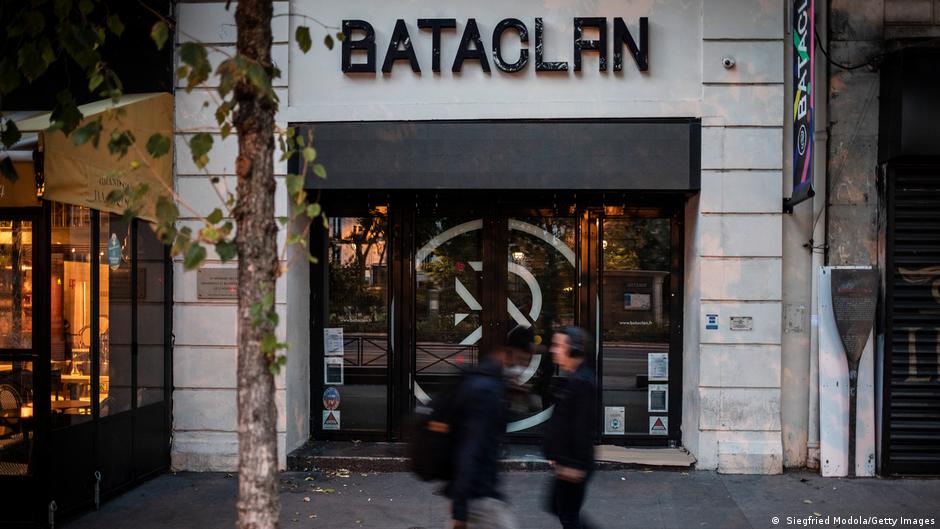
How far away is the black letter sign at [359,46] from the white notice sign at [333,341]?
10.6ft

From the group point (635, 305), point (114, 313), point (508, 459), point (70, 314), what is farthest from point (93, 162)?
point (635, 305)

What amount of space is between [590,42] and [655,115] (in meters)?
1.13

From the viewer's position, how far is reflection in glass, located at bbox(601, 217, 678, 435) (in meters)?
8.55

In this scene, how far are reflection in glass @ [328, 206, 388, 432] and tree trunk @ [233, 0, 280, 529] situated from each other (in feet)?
16.2

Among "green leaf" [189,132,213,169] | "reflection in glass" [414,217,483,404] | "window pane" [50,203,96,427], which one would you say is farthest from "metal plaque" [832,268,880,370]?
"window pane" [50,203,96,427]

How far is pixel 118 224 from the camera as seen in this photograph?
7.39m

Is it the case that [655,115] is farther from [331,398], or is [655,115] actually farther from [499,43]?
[331,398]

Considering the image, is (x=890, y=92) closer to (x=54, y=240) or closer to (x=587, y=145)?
(x=587, y=145)

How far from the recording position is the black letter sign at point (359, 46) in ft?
26.6

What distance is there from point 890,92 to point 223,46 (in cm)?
762

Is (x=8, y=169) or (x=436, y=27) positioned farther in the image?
(x=436, y=27)

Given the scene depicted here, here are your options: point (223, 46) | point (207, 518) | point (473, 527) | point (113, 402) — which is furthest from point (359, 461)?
point (223, 46)

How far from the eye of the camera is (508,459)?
315 inches

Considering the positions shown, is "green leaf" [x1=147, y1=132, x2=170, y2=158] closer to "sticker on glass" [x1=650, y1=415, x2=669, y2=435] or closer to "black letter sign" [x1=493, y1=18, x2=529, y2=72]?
"black letter sign" [x1=493, y1=18, x2=529, y2=72]
